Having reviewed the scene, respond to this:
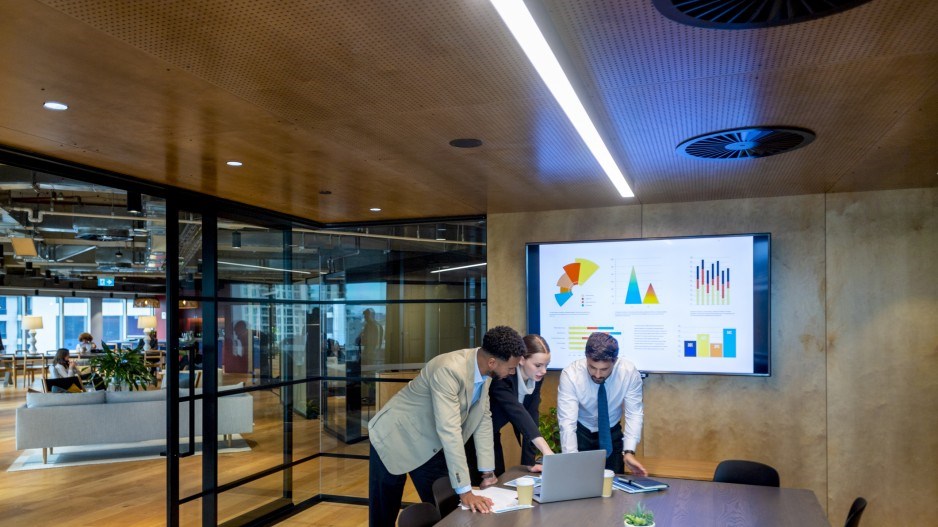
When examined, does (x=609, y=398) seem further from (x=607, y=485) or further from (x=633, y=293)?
(x=633, y=293)

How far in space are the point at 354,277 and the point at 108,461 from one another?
4.24m

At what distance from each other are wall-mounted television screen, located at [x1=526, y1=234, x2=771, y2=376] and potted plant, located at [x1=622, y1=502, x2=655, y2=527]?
2.89 meters

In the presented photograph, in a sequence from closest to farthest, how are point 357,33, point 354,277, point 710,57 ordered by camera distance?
1. point 357,33
2. point 710,57
3. point 354,277

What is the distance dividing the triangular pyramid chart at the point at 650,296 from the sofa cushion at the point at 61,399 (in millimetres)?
6395

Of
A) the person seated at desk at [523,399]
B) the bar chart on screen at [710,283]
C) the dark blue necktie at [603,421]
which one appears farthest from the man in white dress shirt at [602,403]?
the bar chart on screen at [710,283]

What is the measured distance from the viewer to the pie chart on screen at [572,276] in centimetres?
599

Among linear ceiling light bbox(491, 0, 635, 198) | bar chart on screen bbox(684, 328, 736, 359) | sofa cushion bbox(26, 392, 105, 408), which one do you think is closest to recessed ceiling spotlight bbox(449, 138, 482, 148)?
linear ceiling light bbox(491, 0, 635, 198)

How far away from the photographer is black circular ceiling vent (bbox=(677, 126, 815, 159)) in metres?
3.57

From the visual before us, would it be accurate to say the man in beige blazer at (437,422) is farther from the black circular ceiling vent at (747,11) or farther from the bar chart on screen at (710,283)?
the bar chart on screen at (710,283)

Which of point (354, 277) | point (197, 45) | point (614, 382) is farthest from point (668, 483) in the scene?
point (354, 277)

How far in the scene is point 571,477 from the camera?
324 cm

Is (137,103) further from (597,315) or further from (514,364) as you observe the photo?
(597,315)

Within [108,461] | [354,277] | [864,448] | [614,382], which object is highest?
[354,277]

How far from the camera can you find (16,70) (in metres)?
2.60
